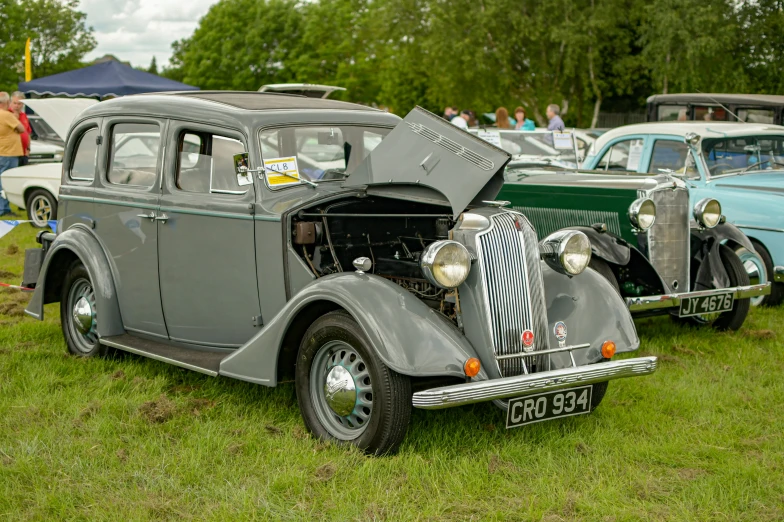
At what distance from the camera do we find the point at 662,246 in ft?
21.0

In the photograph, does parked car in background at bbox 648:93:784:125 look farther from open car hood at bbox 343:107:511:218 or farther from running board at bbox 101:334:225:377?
running board at bbox 101:334:225:377

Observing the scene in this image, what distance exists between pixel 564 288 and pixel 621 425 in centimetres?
77

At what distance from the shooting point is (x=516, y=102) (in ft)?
113

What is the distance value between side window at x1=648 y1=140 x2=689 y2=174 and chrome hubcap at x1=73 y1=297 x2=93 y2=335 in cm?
512

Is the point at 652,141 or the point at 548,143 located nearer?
the point at 652,141

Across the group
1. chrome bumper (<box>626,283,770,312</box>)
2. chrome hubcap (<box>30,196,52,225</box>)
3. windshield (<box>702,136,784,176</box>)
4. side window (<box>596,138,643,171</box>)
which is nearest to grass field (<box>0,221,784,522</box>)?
chrome bumper (<box>626,283,770,312</box>)

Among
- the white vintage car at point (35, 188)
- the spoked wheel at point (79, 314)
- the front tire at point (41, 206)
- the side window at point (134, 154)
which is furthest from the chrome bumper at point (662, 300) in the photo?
the front tire at point (41, 206)

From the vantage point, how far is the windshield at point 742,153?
7.70 m

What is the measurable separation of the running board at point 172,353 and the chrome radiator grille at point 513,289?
5.12ft

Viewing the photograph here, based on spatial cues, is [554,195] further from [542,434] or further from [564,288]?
[542,434]

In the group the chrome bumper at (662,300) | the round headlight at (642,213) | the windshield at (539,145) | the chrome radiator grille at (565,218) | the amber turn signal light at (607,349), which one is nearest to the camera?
the amber turn signal light at (607,349)

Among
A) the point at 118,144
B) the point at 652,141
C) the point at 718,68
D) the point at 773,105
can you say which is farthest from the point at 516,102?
the point at 118,144

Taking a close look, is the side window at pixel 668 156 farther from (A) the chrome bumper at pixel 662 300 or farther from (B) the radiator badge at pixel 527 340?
(B) the radiator badge at pixel 527 340

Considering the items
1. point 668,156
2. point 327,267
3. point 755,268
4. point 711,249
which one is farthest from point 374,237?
point 668,156
